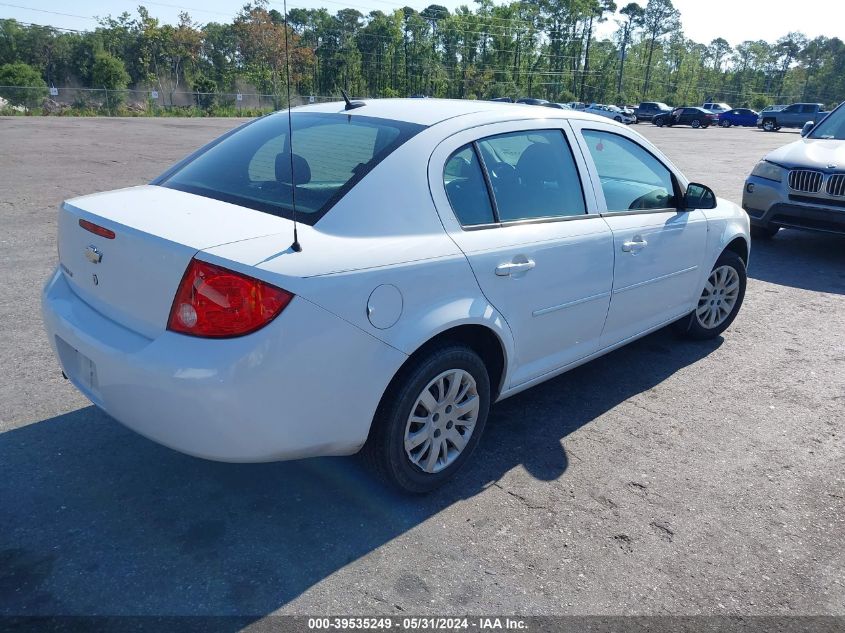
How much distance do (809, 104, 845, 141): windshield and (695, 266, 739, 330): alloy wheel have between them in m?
4.97

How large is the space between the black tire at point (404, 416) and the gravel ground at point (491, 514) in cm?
15

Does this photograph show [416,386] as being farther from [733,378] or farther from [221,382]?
[733,378]

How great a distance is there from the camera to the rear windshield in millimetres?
2793

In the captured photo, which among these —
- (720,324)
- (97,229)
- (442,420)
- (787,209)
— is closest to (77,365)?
(97,229)

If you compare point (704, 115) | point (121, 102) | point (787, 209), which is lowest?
point (787, 209)

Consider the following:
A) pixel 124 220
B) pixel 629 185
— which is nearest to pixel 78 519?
pixel 124 220

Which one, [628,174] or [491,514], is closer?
[491,514]

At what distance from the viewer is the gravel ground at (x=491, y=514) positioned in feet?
8.00

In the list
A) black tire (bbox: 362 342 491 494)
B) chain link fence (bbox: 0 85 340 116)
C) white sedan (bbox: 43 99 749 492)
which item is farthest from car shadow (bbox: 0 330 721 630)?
chain link fence (bbox: 0 85 340 116)

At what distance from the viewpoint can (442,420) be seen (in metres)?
2.99

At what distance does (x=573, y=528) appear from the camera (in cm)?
286

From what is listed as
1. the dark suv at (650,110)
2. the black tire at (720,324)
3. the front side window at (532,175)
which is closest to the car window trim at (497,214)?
the front side window at (532,175)

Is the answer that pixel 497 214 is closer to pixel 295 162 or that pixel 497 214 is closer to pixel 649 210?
pixel 295 162

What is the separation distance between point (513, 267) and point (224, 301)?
4.41 feet
